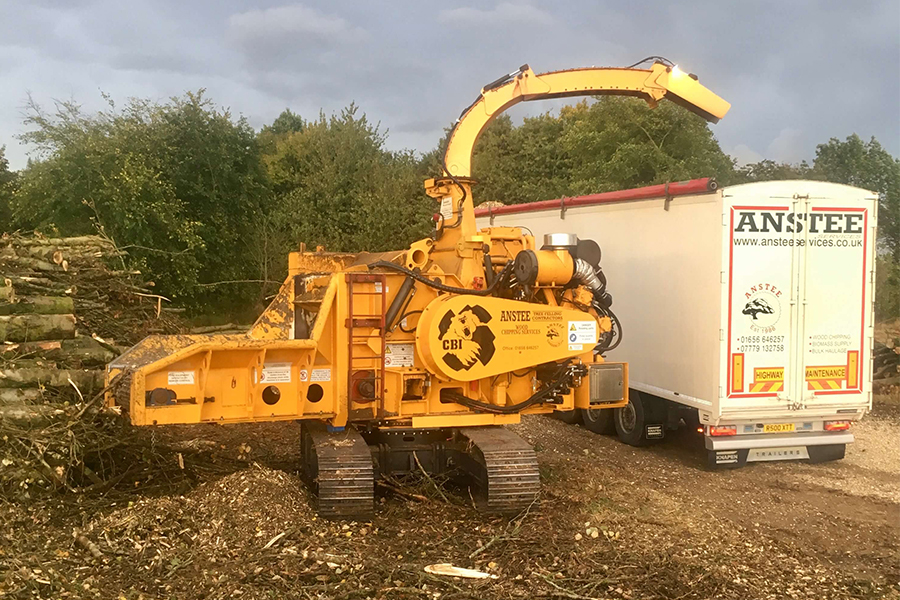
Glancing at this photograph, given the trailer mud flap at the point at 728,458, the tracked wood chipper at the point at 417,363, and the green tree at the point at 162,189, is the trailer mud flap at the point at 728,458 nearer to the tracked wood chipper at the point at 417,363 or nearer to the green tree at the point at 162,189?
the tracked wood chipper at the point at 417,363

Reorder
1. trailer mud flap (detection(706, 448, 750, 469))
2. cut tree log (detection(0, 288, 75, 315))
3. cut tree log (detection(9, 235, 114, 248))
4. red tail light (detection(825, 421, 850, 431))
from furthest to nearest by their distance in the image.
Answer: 1. cut tree log (detection(9, 235, 114, 248))
2. red tail light (detection(825, 421, 850, 431))
3. trailer mud flap (detection(706, 448, 750, 469))
4. cut tree log (detection(0, 288, 75, 315))

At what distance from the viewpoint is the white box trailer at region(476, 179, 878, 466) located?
7988mm

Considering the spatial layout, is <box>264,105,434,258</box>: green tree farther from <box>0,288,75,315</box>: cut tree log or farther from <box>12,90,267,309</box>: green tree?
<box>0,288,75,315</box>: cut tree log

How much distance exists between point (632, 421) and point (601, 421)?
77cm

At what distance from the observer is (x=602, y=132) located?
2509cm

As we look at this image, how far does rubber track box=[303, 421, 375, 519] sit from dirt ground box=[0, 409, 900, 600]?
12 cm

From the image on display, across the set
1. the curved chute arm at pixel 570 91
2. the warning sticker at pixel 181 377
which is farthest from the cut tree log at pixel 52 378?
the curved chute arm at pixel 570 91

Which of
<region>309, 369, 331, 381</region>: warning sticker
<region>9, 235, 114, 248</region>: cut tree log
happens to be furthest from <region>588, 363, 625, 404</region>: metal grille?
<region>9, 235, 114, 248</region>: cut tree log

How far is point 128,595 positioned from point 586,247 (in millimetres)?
4731

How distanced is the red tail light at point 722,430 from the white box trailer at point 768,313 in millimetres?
10

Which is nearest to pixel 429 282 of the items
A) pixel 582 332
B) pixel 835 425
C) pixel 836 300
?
pixel 582 332

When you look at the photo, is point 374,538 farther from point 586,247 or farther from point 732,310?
point 732,310

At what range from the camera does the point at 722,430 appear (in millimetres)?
8117

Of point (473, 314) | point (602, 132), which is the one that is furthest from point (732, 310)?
point (602, 132)
